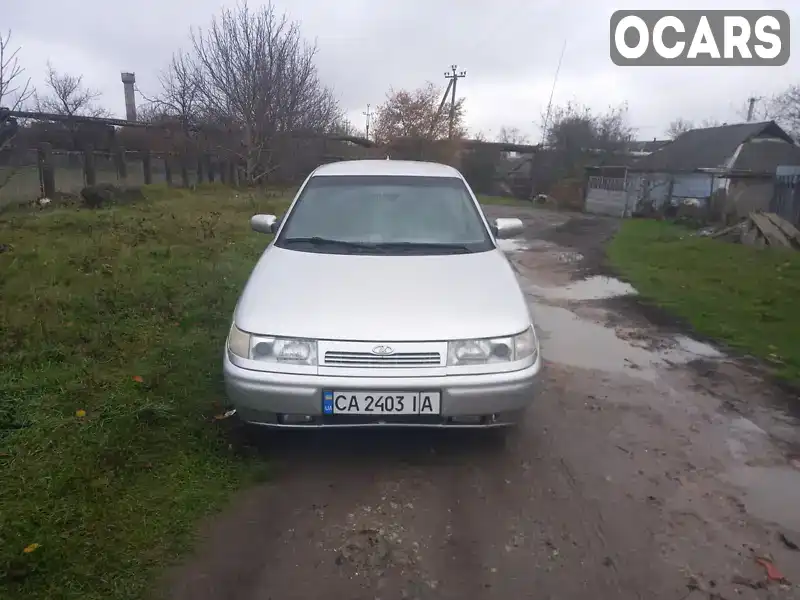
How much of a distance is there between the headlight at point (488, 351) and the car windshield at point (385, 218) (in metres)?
1.05

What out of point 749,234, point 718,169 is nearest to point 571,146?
point 718,169

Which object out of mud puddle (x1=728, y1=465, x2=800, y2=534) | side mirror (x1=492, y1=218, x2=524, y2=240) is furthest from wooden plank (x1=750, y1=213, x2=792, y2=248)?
mud puddle (x1=728, y1=465, x2=800, y2=534)

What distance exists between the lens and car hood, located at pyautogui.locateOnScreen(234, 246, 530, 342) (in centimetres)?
315

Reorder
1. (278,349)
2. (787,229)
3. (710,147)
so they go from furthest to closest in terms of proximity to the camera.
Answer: (710,147) < (787,229) < (278,349)

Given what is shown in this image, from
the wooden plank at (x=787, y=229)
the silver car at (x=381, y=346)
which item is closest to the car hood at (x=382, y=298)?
the silver car at (x=381, y=346)

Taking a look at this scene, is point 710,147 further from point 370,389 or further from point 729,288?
point 370,389

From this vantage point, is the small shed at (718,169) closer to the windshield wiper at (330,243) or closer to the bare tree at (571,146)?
the bare tree at (571,146)

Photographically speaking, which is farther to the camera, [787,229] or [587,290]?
[787,229]

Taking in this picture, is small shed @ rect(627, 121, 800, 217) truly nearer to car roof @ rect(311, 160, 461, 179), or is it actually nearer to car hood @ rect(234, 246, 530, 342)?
car roof @ rect(311, 160, 461, 179)

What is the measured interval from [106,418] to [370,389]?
1.63 meters

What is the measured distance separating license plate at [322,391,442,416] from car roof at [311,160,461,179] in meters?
2.31

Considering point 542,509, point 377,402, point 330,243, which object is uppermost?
point 330,243

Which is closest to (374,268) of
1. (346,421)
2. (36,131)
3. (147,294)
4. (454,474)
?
(346,421)

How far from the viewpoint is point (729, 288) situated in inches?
325
